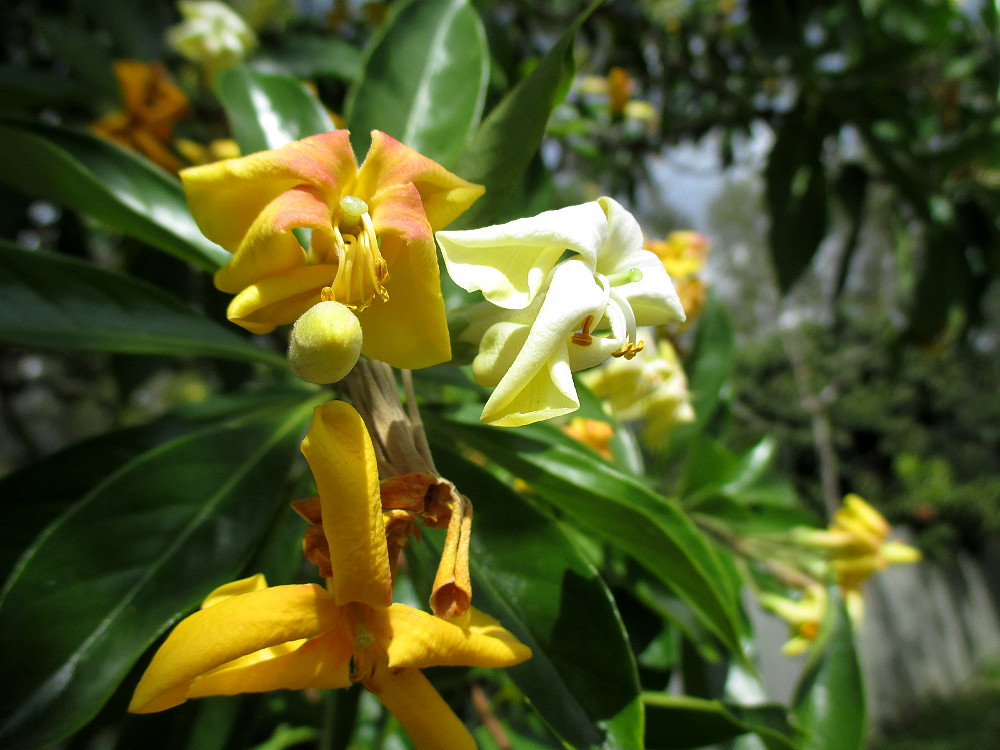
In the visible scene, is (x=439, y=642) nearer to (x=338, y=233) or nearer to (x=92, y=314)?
(x=338, y=233)

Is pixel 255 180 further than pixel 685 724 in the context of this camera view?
No

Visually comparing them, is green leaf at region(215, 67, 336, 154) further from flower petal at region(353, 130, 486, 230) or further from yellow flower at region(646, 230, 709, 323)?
yellow flower at region(646, 230, 709, 323)

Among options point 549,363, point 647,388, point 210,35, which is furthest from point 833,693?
point 210,35

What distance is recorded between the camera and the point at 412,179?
49cm

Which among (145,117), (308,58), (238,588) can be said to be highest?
(308,58)

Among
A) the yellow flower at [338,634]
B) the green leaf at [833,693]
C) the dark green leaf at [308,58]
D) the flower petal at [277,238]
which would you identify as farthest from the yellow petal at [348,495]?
the dark green leaf at [308,58]

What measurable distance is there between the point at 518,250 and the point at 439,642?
267 mm

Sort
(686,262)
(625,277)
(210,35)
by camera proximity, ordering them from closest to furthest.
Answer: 1. (625,277)
2. (686,262)
3. (210,35)

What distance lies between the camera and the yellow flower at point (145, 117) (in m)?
1.31

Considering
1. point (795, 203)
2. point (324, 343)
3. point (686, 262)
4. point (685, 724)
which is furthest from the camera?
point (795, 203)

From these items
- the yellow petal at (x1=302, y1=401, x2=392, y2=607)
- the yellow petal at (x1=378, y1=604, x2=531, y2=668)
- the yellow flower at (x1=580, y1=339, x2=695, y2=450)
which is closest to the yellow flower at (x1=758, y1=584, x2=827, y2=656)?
the yellow flower at (x1=580, y1=339, x2=695, y2=450)

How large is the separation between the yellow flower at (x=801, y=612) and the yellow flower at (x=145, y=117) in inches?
54.4

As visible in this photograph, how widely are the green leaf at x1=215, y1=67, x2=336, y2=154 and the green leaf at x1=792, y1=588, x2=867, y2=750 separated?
98 centimetres

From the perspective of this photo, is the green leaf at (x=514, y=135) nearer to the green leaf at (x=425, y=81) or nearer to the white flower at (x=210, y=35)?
the green leaf at (x=425, y=81)
